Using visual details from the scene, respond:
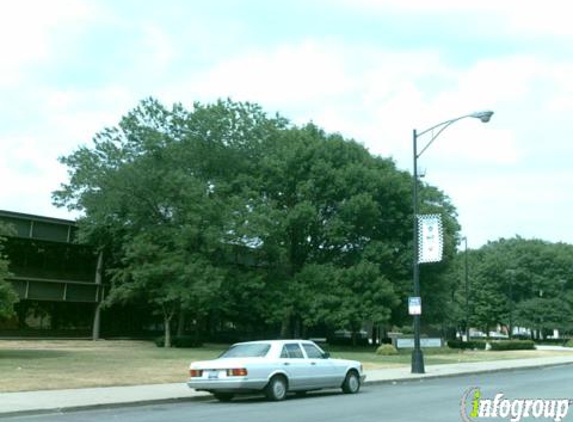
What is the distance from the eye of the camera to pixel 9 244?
165ft

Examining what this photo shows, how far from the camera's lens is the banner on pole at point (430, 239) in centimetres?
2767

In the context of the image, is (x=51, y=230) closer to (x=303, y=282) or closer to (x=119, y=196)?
(x=119, y=196)

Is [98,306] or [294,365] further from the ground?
[98,306]

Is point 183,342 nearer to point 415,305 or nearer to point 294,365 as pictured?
point 415,305

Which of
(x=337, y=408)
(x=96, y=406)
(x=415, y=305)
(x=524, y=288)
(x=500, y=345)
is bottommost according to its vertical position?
(x=96, y=406)

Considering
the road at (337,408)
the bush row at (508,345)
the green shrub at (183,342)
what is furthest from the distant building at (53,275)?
the road at (337,408)

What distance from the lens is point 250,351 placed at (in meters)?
Result: 18.3

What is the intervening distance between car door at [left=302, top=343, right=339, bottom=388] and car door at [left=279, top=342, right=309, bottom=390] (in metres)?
0.16

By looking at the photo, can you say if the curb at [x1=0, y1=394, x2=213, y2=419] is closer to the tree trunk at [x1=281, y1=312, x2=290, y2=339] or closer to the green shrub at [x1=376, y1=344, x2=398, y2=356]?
the green shrub at [x1=376, y1=344, x2=398, y2=356]

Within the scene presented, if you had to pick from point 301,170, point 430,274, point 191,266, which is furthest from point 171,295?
point 430,274

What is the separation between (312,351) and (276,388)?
1.88 m

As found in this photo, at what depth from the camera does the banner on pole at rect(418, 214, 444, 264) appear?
90.8ft

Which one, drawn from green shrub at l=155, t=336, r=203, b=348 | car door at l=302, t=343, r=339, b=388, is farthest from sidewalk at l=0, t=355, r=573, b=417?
green shrub at l=155, t=336, r=203, b=348

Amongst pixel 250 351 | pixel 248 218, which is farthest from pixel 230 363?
pixel 248 218
